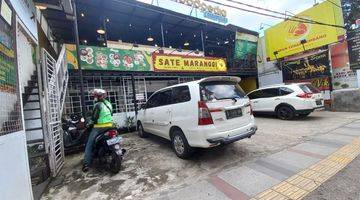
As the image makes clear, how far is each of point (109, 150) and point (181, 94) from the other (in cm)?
196

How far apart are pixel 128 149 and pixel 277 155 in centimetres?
391

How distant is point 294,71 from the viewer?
13.3 m

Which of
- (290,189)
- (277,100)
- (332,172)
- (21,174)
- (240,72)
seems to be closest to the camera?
(21,174)

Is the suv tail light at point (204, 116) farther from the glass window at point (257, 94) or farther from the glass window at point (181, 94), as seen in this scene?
the glass window at point (257, 94)

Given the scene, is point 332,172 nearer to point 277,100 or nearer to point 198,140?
point 198,140

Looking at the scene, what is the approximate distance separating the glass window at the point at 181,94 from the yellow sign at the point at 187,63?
5.32m

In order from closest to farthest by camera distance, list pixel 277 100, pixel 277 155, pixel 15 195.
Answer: pixel 15 195 < pixel 277 155 < pixel 277 100

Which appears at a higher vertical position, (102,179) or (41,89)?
(41,89)

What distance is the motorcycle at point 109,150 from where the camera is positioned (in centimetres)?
444

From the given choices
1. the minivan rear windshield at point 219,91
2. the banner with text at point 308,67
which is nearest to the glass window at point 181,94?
the minivan rear windshield at point 219,91

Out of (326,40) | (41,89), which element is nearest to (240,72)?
(326,40)

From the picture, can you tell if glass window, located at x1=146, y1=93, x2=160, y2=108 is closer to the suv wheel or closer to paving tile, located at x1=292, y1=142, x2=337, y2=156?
paving tile, located at x1=292, y1=142, x2=337, y2=156

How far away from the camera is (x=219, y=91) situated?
15.4 ft

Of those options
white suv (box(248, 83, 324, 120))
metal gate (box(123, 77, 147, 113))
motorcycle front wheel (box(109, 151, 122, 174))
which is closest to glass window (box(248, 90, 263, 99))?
white suv (box(248, 83, 324, 120))
